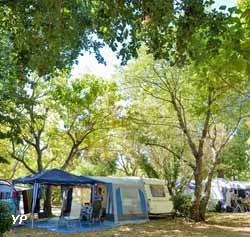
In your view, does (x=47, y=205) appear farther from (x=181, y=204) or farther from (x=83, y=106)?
(x=181, y=204)

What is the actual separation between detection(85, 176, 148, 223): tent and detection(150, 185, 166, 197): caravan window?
2.42 feet

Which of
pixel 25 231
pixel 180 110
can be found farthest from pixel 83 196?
pixel 180 110

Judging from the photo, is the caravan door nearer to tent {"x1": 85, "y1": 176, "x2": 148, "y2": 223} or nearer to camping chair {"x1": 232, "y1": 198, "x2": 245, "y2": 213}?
tent {"x1": 85, "y1": 176, "x2": 148, "y2": 223}

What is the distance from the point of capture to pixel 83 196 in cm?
1383

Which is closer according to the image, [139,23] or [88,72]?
[139,23]

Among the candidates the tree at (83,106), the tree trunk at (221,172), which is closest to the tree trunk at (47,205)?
the tree at (83,106)

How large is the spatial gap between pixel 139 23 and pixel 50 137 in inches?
508

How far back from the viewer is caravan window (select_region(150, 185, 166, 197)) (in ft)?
47.3

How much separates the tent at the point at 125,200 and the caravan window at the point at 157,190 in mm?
739

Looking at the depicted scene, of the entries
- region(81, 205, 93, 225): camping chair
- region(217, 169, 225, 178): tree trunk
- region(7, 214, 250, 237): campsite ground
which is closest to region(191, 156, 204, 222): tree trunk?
region(7, 214, 250, 237): campsite ground

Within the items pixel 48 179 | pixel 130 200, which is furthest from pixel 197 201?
pixel 48 179

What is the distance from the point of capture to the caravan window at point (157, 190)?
567 inches

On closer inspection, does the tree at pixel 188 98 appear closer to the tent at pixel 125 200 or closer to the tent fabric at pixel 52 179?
the tent at pixel 125 200

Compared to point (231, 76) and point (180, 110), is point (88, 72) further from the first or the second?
point (231, 76)
